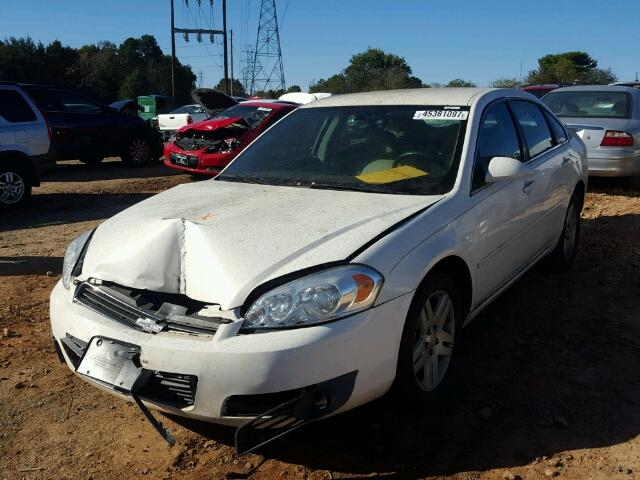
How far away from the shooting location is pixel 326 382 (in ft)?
8.13

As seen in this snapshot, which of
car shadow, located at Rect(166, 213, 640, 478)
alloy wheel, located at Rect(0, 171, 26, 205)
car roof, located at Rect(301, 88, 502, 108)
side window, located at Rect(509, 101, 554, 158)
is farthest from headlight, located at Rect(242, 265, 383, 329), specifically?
alloy wheel, located at Rect(0, 171, 26, 205)

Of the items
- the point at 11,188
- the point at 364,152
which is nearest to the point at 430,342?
the point at 364,152

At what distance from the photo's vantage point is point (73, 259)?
3.20 metres

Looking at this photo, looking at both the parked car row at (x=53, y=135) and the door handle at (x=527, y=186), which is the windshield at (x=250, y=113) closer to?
the parked car row at (x=53, y=135)

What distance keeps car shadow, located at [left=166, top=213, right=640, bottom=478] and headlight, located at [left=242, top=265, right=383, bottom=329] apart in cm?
70

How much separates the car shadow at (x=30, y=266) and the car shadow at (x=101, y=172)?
597 cm

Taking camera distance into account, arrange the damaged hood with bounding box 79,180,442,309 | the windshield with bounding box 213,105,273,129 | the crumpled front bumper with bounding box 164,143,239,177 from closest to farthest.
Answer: the damaged hood with bounding box 79,180,442,309 → the crumpled front bumper with bounding box 164,143,239,177 → the windshield with bounding box 213,105,273,129

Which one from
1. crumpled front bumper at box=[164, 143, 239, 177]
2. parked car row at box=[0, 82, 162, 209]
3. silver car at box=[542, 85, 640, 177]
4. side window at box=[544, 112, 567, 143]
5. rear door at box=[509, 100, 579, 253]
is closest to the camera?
rear door at box=[509, 100, 579, 253]

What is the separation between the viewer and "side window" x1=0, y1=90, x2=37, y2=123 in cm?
883

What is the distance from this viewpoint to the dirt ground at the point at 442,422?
2.73 meters

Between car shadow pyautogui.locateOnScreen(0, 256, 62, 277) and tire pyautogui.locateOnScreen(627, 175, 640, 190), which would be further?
tire pyautogui.locateOnScreen(627, 175, 640, 190)

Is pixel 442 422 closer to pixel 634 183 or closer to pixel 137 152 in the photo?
pixel 634 183

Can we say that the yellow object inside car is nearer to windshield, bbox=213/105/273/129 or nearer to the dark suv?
windshield, bbox=213/105/273/129

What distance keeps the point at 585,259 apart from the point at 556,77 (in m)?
42.3
